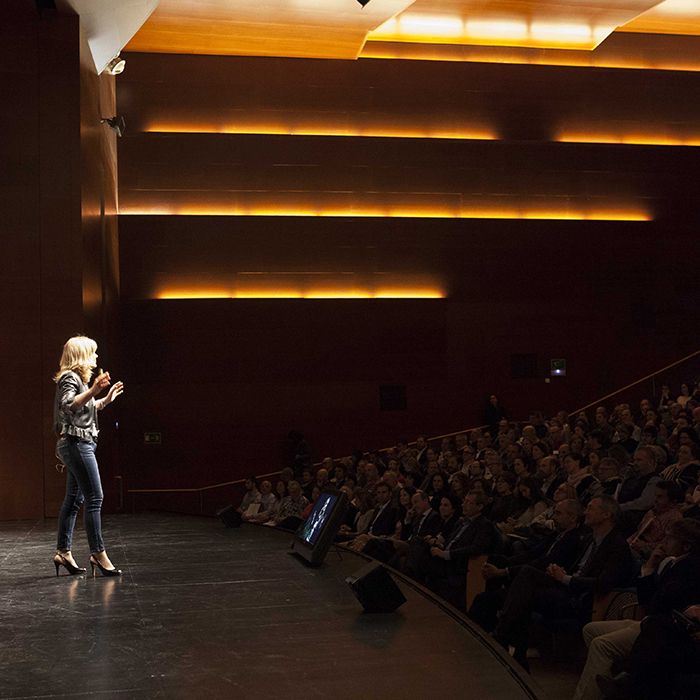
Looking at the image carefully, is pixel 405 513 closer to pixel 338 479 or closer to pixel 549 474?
pixel 549 474

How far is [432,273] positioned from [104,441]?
603 centimetres

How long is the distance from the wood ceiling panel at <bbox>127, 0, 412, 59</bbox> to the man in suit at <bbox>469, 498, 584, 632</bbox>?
9.37m

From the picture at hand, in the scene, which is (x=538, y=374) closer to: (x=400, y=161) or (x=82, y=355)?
(x=400, y=161)

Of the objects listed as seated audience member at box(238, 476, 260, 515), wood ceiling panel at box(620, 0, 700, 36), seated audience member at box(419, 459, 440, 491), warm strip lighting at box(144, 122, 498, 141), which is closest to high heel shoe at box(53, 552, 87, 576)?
seated audience member at box(419, 459, 440, 491)

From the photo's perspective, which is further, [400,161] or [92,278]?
[400,161]

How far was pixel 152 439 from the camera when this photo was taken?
14.6 meters

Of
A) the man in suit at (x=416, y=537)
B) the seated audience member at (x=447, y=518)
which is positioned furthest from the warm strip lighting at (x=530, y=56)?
the seated audience member at (x=447, y=518)

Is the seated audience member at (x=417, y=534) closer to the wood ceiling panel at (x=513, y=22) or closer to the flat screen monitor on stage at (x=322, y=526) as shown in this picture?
the flat screen monitor on stage at (x=322, y=526)

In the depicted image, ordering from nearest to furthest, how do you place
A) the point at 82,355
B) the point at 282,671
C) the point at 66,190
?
1. the point at 282,671
2. the point at 82,355
3. the point at 66,190

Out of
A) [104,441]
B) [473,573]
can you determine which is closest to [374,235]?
[104,441]

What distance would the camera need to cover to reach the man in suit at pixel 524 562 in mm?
5199

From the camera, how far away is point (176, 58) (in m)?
14.9

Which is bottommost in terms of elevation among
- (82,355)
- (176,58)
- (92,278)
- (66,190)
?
(82,355)

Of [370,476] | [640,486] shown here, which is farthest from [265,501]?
[640,486]
